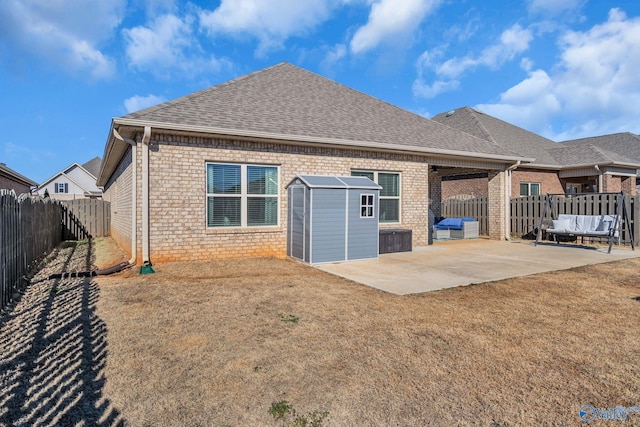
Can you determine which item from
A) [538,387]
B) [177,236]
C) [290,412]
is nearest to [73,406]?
[290,412]

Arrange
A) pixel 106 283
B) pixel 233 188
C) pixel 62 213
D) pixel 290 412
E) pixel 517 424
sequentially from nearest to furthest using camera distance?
pixel 517 424 < pixel 290 412 < pixel 106 283 < pixel 233 188 < pixel 62 213

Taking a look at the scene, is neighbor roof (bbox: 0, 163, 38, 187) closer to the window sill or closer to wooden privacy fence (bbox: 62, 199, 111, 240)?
wooden privacy fence (bbox: 62, 199, 111, 240)

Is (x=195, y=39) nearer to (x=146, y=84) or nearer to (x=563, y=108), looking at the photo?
(x=146, y=84)

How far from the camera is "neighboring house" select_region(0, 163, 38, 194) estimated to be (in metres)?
20.8

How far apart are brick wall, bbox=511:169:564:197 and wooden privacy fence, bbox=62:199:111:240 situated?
2029 centimetres

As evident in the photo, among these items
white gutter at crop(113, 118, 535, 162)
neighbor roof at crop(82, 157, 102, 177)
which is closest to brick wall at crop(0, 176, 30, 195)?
white gutter at crop(113, 118, 535, 162)

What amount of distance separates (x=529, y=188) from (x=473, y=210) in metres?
4.12

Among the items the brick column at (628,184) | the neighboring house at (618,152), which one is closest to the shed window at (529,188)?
the neighboring house at (618,152)

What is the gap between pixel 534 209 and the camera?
14742mm

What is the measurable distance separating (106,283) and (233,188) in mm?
3786

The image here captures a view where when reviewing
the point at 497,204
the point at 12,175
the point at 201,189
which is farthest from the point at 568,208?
the point at 12,175

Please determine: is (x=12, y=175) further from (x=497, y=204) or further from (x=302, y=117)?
(x=497, y=204)

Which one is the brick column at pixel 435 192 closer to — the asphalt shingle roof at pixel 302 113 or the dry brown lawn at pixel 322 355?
the asphalt shingle roof at pixel 302 113

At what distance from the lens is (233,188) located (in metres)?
9.38
